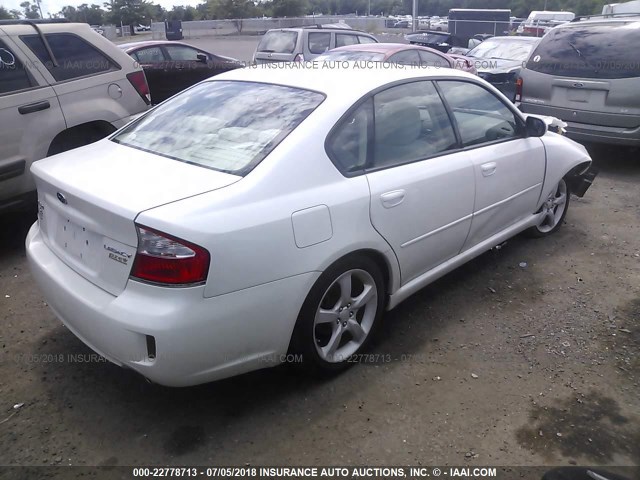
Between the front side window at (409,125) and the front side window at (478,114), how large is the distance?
136 mm

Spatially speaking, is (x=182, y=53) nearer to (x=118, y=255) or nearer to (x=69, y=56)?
(x=69, y=56)

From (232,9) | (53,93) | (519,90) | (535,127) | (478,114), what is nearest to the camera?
(478,114)

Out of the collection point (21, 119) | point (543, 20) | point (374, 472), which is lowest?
point (374, 472)

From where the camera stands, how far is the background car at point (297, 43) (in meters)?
11.3

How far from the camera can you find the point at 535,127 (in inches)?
158

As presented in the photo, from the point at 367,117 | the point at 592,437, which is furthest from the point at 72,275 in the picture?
the point at 592,437

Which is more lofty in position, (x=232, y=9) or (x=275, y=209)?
(x=232, y=9)

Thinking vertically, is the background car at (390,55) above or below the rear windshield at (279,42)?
below

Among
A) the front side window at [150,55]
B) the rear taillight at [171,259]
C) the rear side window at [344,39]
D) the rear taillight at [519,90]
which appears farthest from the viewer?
the rear side window at [344,39]

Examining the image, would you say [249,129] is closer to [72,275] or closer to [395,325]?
[72,275]

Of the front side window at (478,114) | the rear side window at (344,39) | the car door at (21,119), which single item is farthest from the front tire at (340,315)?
the rear side window at (344,39)

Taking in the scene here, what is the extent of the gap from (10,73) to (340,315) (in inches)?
147

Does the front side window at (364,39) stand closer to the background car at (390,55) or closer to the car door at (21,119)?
the background car at (390,55)

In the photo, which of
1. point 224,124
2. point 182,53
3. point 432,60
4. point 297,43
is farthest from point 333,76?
point 297,43
